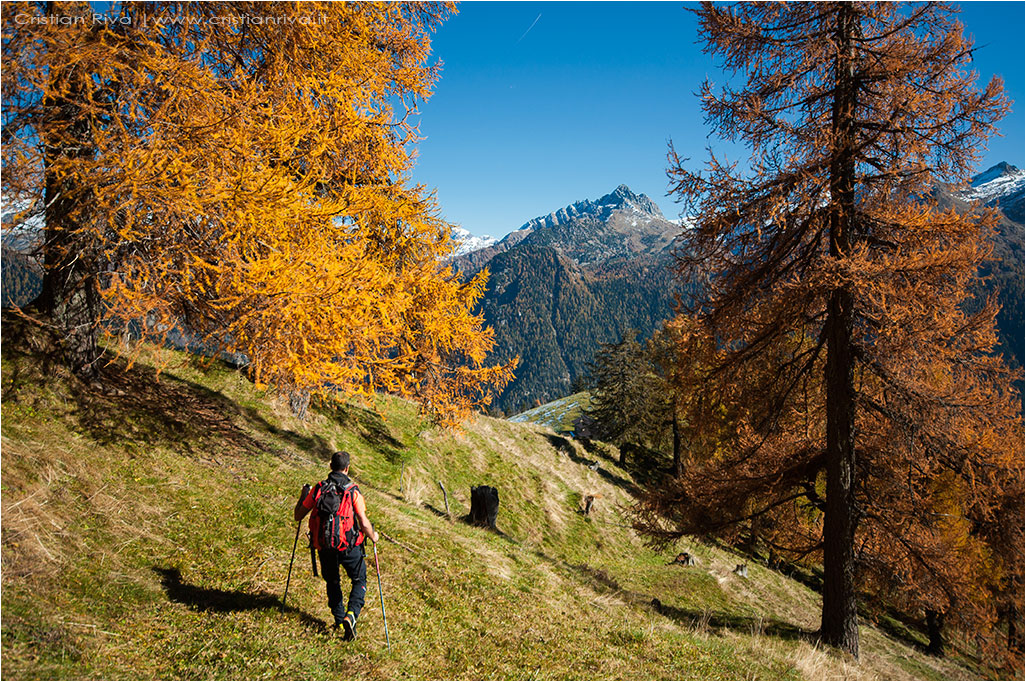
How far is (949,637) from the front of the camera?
2019cm

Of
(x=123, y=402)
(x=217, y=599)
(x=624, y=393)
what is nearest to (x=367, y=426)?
(x=123, y=402)

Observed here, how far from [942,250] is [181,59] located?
35.4 feet

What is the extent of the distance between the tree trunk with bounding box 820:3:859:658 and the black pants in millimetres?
7022

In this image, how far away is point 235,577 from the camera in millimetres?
5406

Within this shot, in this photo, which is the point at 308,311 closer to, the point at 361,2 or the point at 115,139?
the point at 115,139

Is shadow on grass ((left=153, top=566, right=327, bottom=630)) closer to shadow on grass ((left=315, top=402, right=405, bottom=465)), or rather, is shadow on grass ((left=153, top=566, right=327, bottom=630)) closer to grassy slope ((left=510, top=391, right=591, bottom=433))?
shadow on grass ((left=315, top=402, right=405, bottom=465))

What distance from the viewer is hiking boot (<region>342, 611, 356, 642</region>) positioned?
4.84 meters

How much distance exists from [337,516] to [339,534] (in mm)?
164

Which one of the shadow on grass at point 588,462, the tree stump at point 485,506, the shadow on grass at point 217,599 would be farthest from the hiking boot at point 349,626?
the shadow on grass at point 588,462

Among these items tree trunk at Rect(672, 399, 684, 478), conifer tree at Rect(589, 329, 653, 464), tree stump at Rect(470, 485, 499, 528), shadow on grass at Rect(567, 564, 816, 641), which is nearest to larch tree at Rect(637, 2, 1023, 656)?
shadow on grass at Rect(567, 564, 816, 641)

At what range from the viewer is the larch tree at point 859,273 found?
7066mm

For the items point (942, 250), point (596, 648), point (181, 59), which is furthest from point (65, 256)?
point (942, 250)

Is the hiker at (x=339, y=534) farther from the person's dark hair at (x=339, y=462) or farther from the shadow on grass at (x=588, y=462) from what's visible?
the shadow on grass at (x=588, y=462)

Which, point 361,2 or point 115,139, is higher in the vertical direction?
point 361,2
